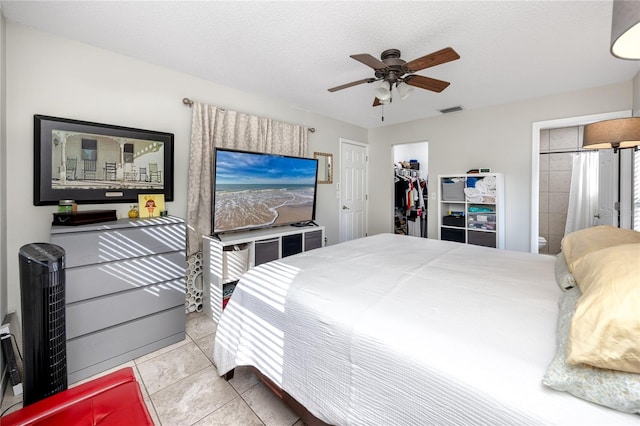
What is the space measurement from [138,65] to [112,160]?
93 cm

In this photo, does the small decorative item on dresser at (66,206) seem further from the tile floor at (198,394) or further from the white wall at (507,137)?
the white wall at (507,137)

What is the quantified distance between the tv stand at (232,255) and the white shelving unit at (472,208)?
7.50 feet

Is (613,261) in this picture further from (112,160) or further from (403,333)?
(112,160)

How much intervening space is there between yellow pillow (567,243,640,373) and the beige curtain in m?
2.93

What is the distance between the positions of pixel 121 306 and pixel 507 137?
4.69 metres

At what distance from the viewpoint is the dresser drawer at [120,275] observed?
179 cm

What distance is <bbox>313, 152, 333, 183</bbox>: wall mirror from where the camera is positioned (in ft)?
14.1

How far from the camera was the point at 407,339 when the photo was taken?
3.28 feet

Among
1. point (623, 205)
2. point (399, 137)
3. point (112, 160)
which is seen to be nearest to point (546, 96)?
point (623, 205)

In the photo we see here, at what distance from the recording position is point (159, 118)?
2617mm

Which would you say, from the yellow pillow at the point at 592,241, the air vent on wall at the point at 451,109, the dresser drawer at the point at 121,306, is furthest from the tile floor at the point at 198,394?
the air vent on wall at the point at 451,109

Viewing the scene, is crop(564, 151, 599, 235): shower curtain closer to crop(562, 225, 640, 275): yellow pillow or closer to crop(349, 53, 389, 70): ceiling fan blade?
crop(562, 225, 640, 275): yellow pillow

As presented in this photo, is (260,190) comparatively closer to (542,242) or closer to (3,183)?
(3,183)

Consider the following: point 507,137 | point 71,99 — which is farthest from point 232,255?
point 507,137
